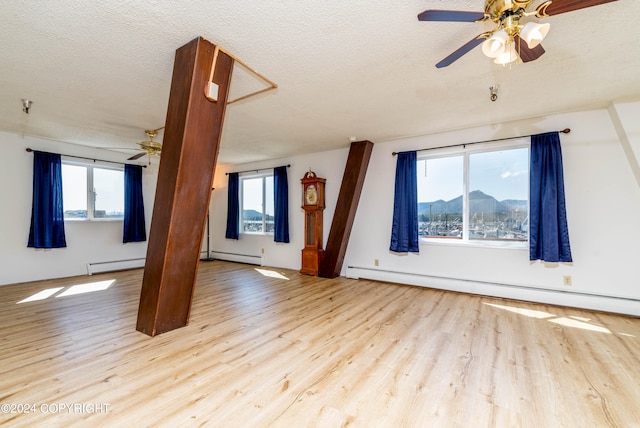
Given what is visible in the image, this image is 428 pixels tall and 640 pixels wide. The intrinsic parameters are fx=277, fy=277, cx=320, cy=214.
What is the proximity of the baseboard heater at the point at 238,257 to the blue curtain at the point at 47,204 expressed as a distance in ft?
9.64

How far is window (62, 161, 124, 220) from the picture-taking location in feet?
16.2

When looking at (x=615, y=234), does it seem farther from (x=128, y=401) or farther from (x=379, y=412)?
(x=128, y=401)

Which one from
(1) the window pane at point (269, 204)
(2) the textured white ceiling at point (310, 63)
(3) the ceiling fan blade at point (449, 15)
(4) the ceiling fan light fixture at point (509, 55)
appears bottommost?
(1) the window pane at point (269, 204)

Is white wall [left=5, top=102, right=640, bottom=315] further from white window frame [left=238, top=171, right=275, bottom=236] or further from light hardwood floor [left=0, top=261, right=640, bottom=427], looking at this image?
light hardwood floor [left=0, top=261, right=640, bottom=427]

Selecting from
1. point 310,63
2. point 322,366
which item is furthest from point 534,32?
point 322,366

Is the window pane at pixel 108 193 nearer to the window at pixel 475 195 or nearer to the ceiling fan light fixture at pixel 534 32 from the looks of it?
the window at pixel 475 195

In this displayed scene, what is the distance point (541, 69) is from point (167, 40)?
10.2 feet

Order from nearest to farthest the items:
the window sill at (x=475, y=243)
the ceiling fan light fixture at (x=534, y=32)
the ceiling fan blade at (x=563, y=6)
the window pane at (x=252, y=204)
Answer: the ceiling fan blade at (x=563, y=6) → the ceiling fan light fixture at (x=534, y=32) → the window sill at (x=475, y=243) → the window pane at (x=252, y=204)

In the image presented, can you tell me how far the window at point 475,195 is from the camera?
3764 mm

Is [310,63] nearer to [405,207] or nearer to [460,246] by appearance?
[405,207]

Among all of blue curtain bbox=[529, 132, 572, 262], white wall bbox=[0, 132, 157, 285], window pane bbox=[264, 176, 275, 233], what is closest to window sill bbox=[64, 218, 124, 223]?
white wall bbox=[0, 132, 157, 285]

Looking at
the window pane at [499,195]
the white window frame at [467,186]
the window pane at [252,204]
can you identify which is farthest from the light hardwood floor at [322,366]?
the window pane at [252,204]

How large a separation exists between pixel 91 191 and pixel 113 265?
1.45 m

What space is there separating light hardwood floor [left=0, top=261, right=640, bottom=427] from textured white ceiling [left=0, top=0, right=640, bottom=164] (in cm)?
236
